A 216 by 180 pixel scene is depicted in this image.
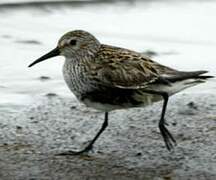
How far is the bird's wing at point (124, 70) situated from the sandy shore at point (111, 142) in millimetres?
582

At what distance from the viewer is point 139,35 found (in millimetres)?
10938

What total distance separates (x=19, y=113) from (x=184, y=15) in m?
4.70

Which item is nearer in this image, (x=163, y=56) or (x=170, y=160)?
(x=170, y=160)

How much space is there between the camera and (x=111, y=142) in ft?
23.2

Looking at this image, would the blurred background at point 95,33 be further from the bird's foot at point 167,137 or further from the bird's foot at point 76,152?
the bird's foot at point 167,137

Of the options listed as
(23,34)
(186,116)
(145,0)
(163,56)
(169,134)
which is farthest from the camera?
(145,0)

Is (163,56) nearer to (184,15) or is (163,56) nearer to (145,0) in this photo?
(184,15)

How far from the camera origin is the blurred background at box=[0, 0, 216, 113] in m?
8.96

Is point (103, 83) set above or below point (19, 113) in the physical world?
above

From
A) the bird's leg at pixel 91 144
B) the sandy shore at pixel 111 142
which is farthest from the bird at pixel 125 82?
the sandy shore at pixel 111 142

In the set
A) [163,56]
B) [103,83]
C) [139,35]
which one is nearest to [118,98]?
[103,83]

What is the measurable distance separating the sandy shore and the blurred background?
0.51m

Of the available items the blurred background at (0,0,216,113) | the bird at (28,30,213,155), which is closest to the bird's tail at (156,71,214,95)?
the bird at (28,30,213,155)

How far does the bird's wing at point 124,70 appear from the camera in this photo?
6.66 m
